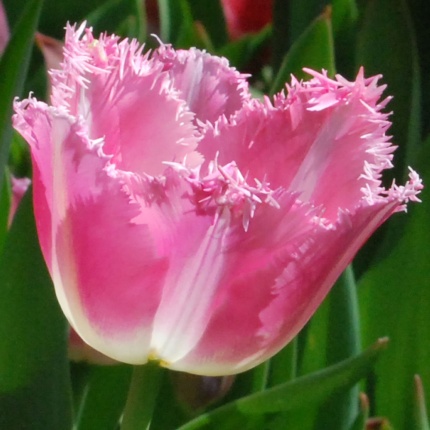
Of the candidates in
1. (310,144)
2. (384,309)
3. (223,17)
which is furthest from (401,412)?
(223,17)

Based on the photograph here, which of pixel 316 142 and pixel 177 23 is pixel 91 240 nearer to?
pixel 316 142

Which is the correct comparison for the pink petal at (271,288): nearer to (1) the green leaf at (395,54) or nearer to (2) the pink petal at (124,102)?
(2) the pink petal at (124,102)

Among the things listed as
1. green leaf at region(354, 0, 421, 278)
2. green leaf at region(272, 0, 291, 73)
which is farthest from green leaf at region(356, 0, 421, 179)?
green leaf at region(272, 0, 291, 73)

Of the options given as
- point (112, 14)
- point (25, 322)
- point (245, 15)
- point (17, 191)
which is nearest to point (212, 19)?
point (245, 15)

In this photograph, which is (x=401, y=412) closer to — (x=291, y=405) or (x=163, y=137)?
(x=291, y=405)

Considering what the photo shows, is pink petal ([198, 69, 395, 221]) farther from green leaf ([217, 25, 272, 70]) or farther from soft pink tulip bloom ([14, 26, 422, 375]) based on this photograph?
green leaf ([217, 25, 272, 70])
